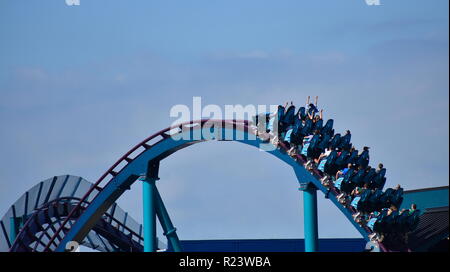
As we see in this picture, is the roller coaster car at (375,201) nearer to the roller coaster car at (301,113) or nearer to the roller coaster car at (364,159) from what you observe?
the roller coaster car at (364,159)

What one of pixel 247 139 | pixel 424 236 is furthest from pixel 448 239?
pixel 247 139

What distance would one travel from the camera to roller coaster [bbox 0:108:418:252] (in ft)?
65.2

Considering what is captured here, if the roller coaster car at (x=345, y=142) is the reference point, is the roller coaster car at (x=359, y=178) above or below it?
below

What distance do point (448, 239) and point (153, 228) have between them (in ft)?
21.8

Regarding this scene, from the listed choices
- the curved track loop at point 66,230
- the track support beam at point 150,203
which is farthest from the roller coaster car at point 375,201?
the curved track loop at point 66,230

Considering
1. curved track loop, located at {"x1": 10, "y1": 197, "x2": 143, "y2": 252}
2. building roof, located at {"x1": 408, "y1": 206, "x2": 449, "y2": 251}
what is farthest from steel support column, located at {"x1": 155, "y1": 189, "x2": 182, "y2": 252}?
building roof, located at {"x1": 408, "y1": 206, "x2": 449, "y2": 251}

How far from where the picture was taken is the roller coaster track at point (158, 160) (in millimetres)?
20266

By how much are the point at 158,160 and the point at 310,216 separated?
433 cm

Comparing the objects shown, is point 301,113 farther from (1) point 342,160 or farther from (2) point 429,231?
(2) point 429,231

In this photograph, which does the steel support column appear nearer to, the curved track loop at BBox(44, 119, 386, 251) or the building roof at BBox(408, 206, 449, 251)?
the curved track loop at BBox(44, 119, 386, 251)

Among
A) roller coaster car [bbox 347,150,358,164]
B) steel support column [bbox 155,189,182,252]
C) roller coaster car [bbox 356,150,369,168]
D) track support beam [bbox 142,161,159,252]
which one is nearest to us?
roller coaster car [bbox 347,150,358,164]

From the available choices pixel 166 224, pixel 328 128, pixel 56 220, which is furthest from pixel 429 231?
pixel 56 220

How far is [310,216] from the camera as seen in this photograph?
799 inches
